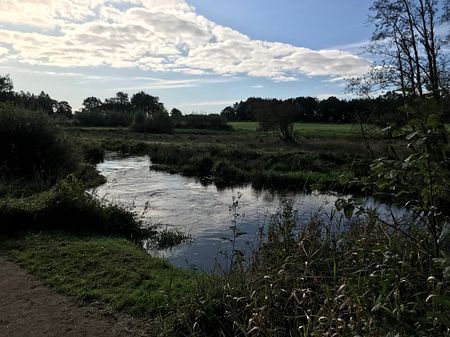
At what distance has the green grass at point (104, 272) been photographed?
20.0 ft

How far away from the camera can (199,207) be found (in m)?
17.5

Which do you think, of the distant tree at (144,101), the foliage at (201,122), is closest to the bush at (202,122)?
the foliage at (201,122)

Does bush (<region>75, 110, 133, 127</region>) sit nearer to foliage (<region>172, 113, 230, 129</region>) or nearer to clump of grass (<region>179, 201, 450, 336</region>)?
foliage (<region>172, 113, 230, 129</region>)

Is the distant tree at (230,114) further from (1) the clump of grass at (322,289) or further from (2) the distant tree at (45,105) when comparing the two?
(1) the clump of grass at (322,289)

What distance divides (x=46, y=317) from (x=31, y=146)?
1376 cm

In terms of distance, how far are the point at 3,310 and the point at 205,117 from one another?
72.5 meters

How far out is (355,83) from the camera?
23.2m

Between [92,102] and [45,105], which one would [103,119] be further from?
[92,102]

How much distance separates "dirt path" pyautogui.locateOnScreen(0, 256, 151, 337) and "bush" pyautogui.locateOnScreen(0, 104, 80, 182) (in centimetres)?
1105

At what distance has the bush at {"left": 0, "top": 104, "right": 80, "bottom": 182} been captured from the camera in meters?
17.3

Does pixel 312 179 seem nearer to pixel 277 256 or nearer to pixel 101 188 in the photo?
pixel 101 188

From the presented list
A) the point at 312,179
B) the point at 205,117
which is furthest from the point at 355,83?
the point at 205,117

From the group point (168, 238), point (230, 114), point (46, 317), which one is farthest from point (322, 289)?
point (230, 114)

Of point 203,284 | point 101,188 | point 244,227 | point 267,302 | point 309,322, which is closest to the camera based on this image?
point 309,322
